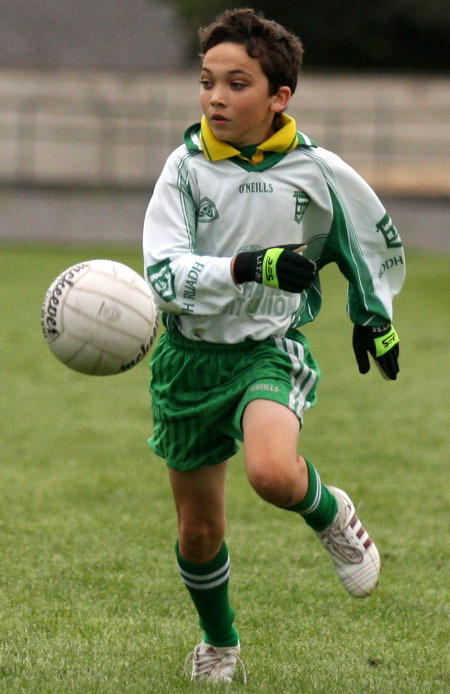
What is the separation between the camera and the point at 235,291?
386cm

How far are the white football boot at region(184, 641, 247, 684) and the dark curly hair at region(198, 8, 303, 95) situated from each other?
189cm

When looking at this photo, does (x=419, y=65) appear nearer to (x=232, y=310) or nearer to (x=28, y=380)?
(x=28, y=380)

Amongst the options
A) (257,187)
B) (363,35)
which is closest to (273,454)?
(257,187)

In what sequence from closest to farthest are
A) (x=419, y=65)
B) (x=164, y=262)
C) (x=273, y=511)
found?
(x=164, y=262), (x=273, y=511), (x=419, y=65)

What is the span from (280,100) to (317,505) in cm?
135

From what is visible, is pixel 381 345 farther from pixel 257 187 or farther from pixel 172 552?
pixel 172 552

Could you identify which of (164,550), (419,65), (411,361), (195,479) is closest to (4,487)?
(164,550)

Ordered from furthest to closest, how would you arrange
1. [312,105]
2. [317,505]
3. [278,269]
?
[312,105], [317,505], [278,269]

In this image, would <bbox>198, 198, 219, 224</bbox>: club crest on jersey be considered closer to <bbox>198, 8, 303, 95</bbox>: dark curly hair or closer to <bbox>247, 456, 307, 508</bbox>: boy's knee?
<bbox>198, 8, 303, 95</bbox>: dark curly hair

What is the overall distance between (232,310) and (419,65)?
101ft

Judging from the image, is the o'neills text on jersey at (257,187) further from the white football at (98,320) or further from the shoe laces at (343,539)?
the shoe laces at (343,539)

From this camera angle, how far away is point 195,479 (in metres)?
4.10

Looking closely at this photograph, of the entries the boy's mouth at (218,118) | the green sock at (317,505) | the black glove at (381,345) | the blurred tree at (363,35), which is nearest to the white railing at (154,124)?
the blurred tree at (363,35)

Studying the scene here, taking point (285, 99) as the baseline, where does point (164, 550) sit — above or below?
below
